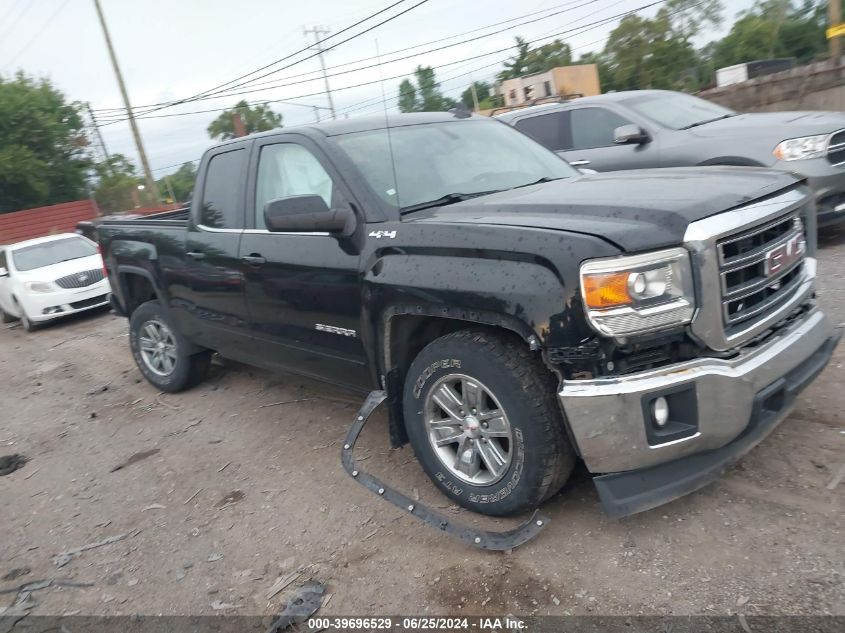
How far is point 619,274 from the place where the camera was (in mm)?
2604

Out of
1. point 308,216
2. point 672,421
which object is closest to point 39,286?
point 308,216

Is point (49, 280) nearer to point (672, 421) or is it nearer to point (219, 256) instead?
point (219, 256)

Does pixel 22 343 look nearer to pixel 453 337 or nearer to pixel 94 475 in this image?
pixel 94 475

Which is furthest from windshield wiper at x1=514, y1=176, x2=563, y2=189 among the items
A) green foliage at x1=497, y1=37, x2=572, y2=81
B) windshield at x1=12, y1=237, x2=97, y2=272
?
green foliage at x1=497, y1=37, x2=572, y2=81

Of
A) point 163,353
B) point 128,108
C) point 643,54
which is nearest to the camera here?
point 163,353

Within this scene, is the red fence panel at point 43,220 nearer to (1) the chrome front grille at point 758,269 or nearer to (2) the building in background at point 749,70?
(1) the chrome front grille at point 758,269

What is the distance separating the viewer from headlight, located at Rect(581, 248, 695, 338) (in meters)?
2.61

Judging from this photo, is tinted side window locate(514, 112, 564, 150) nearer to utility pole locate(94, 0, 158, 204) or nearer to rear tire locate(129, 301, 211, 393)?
rear tire locate(129, 301, 211, 393)

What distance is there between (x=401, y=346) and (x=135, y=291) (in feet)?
12.1

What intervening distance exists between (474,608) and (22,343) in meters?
9.52

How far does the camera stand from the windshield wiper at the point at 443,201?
11.7 ft

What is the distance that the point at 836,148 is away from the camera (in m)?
6.55

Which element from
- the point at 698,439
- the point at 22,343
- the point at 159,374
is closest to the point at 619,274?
the point at 698,439

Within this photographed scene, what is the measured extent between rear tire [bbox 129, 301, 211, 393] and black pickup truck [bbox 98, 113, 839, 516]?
1.55m
